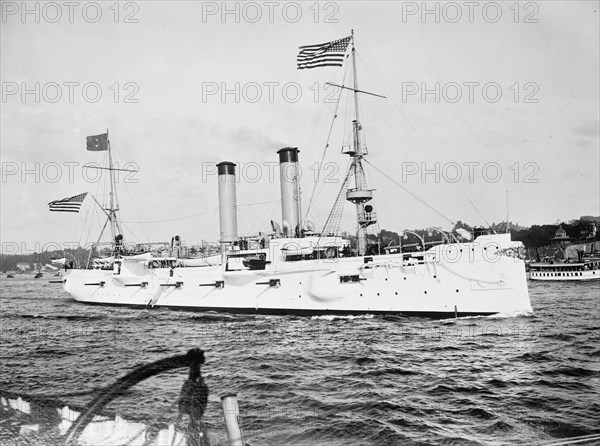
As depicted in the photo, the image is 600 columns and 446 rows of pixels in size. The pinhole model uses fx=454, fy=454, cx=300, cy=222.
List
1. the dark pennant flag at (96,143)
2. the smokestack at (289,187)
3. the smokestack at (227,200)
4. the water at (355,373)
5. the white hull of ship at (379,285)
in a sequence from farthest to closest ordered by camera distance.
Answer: the dark pennant flag at (96,143) → the smokestack at (227,200) → the smokestack at (289,187) → the white hull of ship at (379,285) → the water at (355,373)

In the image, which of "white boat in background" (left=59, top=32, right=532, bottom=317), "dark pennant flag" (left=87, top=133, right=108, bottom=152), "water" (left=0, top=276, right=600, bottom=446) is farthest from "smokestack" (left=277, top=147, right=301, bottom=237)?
"dark pennant flag" (left=87, top=133, right=108, bottom=152)

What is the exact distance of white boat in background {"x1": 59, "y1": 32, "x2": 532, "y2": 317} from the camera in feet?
57.5

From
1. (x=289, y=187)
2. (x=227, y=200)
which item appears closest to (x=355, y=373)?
(x=289, y=187)

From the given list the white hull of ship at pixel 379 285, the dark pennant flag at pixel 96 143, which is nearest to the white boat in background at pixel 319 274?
the white hull of ship at pixel 379 285

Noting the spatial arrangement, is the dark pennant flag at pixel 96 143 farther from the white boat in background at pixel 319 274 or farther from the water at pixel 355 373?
the water at pixel 355 373

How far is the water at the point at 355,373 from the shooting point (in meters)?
7.26

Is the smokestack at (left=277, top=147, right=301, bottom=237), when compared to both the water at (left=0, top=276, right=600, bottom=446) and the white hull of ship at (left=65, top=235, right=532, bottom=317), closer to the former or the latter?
the white hull of ship at (left=65, top=235, right=532, bottom=317)

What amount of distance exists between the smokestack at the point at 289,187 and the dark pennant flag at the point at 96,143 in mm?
12360

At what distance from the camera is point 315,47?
18500mm

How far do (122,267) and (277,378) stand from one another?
834 inches

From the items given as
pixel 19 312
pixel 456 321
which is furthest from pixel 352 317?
pixel 19 312

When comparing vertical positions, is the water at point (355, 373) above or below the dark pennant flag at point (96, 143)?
below

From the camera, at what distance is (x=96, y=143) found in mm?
29703

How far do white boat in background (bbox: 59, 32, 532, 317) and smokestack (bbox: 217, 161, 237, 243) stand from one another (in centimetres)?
6
